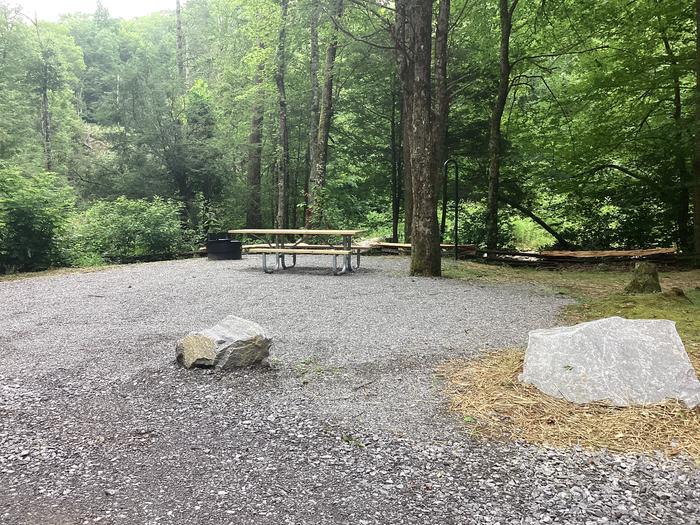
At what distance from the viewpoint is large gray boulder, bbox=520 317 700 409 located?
2885 millimetres

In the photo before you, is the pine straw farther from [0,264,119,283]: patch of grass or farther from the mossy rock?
[0,264,119,283]: patch of grass

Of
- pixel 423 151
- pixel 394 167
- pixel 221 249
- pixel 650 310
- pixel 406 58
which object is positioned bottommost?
pixel 650 310

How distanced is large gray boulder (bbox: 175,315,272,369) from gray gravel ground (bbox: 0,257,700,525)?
0.11m

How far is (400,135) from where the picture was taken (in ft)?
49.4

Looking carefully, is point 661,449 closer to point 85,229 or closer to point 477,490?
point 477,490

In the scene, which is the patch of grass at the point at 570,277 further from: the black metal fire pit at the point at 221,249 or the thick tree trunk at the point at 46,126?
the thick tree trunk at the point at 46,126

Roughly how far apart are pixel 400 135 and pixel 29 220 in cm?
983

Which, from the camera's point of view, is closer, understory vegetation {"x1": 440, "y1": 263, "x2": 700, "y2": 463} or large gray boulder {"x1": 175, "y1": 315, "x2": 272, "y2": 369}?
understory vegetation {"x1": 440, "y1": 263, "x2": 700, "y2": 463}

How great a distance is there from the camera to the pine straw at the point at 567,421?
→ 2518mm

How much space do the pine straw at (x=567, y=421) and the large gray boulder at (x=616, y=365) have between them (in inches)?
3.0

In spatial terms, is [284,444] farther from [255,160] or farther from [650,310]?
[255,160]

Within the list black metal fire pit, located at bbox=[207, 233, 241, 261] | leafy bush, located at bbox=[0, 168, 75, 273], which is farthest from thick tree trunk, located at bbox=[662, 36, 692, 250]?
leafy bush, located at bbox=[0, 168, 75, 273]

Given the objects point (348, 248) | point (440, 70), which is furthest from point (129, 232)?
point (440, 70)

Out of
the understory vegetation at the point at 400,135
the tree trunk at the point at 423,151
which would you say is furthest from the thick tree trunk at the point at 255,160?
the tree trunk at the point at 423,151
